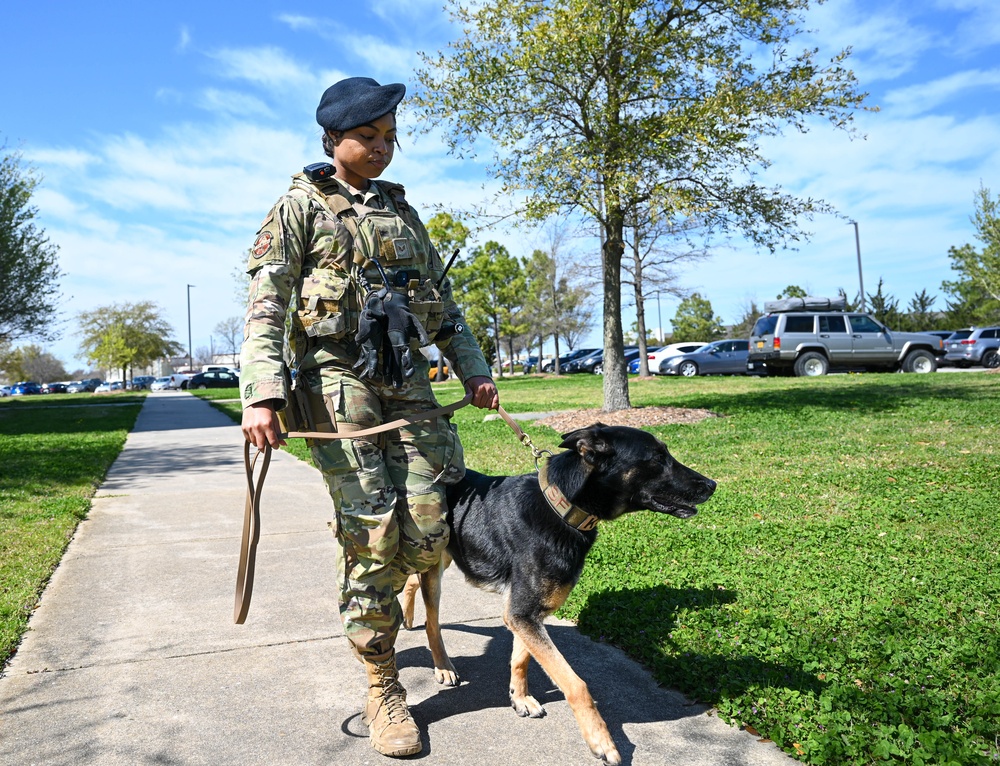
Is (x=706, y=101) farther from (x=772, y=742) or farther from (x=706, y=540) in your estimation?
(x=772, y=742)

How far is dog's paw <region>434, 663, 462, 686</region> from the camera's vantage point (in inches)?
128

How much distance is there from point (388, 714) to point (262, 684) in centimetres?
76

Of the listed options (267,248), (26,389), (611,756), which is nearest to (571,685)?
(611,756)

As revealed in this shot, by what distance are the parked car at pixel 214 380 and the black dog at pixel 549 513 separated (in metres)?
61.5

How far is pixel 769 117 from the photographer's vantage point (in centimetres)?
1204

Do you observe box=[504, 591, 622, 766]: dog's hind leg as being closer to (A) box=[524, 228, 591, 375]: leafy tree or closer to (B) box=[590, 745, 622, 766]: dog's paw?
(B) box=[590, 745, 622, 766]: dog's paw

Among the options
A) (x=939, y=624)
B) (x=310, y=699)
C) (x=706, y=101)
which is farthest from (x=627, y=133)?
(x=310, y=699)

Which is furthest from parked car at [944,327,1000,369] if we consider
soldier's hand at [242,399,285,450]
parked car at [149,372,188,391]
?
parked car at [149,372,188,391]

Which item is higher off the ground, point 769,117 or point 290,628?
point 769,117

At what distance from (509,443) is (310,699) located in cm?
766

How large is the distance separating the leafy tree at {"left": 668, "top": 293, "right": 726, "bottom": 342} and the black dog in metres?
66.2

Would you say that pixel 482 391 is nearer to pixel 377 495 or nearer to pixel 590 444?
pixel 590 444

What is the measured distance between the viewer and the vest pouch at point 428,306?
118 inches

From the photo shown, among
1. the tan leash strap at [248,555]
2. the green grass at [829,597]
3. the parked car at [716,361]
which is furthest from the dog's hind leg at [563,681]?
the parked car at [716,361]
